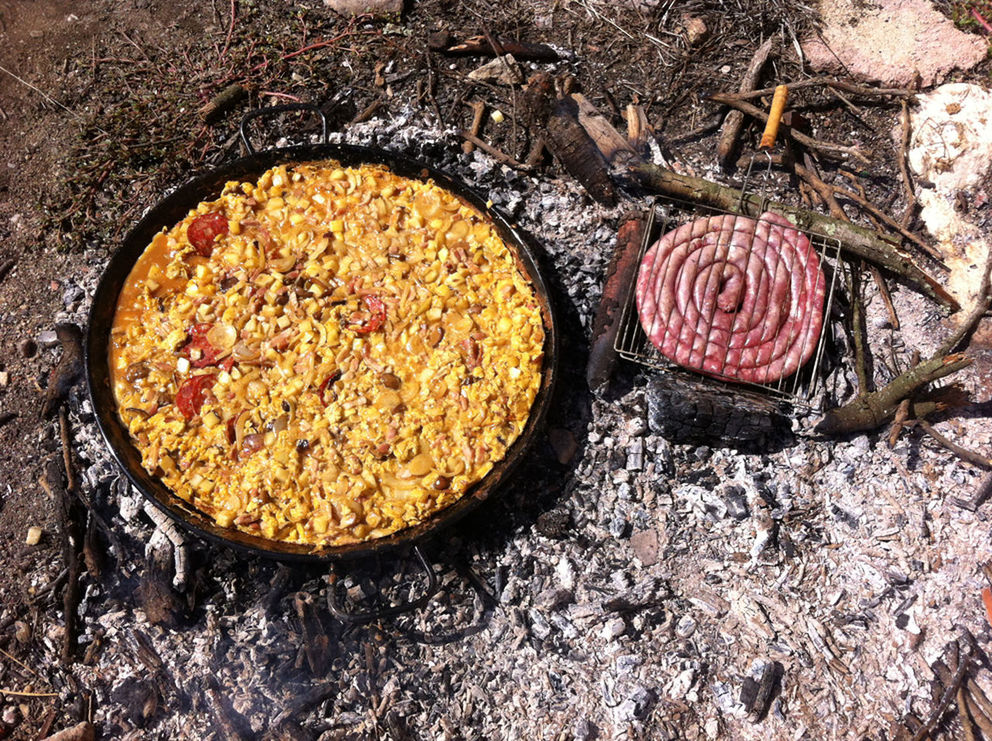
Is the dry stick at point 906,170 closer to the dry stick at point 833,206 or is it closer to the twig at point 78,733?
the dry stick at point 833,206

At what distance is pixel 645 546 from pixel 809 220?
98.9 inches

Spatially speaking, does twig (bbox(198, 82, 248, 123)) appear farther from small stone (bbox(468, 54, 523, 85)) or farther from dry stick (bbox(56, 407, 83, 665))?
dry stick (bbox(56, 407, 83, 665))

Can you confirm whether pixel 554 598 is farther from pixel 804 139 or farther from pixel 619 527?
pixel 804 139

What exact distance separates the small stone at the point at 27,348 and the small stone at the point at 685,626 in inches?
191

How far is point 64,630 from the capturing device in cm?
428

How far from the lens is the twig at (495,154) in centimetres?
509

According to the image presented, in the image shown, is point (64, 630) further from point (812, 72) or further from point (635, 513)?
point (812, 72)

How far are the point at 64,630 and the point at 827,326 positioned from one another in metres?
5.40

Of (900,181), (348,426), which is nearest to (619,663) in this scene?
(348,426)

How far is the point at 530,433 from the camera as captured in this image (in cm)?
402

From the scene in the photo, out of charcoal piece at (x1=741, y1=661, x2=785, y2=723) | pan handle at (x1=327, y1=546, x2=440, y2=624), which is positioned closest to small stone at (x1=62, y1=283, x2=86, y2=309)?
pan handle at (x1=327, y1=546, x2=440, y2=624)

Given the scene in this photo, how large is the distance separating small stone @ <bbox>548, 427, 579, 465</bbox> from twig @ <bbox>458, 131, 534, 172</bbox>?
2.01 metres

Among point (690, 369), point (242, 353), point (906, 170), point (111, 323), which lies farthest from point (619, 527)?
point (111, 323)

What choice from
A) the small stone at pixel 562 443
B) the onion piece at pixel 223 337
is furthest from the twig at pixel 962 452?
the onion piece at pixel 223 337
